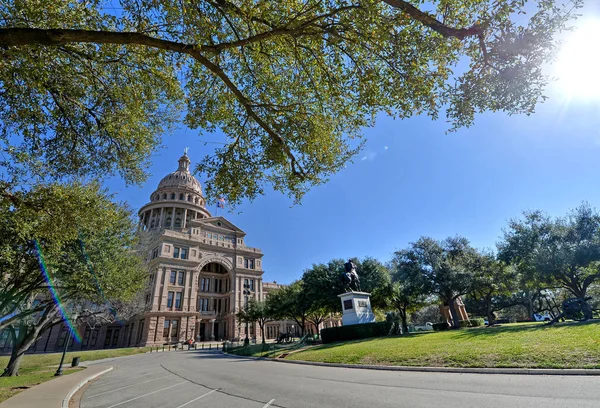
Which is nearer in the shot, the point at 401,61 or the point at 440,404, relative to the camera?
the point at 440,404

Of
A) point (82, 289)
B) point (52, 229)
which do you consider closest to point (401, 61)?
point (52, 229)

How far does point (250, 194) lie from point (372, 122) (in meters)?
5.30

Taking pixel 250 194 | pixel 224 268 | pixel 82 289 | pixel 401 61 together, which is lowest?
pixel 82 289

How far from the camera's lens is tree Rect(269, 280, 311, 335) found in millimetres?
37247

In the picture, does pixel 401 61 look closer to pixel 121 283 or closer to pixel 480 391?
pixel 480 391

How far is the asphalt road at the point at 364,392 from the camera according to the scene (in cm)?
600

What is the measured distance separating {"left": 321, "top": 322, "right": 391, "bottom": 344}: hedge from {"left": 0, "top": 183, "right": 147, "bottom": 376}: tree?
14.8 metres

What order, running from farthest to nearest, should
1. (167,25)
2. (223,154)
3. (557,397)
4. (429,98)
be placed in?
(223,154) < (429,98) < (167,25) < (557,397)

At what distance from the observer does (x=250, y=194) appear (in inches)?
452

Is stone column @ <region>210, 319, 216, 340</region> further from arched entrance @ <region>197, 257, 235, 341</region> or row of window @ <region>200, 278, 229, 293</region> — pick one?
row of window @ <region>200, 278, 229, 293</region>

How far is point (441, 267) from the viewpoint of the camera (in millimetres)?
29016

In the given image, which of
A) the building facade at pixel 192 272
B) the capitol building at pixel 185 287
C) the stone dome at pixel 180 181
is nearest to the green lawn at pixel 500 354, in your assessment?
the capitol building at pixel 185 287

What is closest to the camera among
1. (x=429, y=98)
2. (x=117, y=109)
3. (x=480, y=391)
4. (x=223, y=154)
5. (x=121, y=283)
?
(x=480, y=391)

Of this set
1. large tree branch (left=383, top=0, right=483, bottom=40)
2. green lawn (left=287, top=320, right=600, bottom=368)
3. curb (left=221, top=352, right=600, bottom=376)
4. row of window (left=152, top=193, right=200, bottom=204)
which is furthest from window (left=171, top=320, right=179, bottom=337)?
large tree branch (left=383, top=0, right=483, bottom=40)
